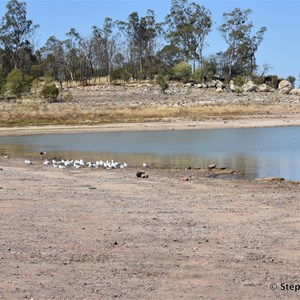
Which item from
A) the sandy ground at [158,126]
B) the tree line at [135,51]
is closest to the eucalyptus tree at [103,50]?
the tree line at [135,51]

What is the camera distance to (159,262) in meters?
6.88

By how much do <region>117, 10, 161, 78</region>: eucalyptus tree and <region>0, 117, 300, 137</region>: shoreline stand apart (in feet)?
161

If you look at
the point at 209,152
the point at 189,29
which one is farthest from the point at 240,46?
the point at 209,152

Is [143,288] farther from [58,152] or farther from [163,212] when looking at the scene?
[58,152]

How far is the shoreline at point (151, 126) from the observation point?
4419cm

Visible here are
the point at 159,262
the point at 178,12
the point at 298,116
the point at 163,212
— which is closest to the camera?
the point at 159,262

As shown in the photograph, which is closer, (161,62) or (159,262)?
(159,262)

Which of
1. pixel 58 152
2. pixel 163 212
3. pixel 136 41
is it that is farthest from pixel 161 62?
pixel 163 212

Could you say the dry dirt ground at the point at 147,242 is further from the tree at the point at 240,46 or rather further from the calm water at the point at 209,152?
the tree at the point at 240,46

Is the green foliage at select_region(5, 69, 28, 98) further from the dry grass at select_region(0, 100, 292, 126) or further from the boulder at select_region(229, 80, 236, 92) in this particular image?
the boulder at select_region(229, 80, 236, 92)

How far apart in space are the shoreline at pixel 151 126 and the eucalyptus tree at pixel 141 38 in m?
49.0

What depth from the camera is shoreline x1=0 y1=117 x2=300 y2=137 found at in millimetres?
44188

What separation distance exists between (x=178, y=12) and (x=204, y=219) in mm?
87256

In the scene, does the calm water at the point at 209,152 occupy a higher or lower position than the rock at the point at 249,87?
lower
